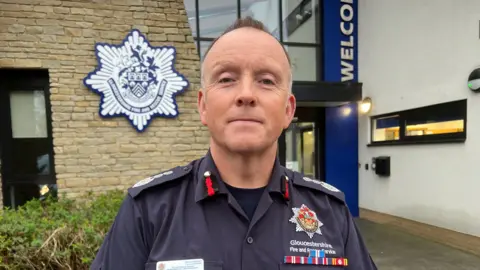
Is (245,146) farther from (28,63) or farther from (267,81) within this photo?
(28,63)

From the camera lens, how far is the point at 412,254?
4.49 metres

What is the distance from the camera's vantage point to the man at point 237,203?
1.08 m

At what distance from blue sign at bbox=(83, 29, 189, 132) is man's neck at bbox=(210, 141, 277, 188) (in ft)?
13.4

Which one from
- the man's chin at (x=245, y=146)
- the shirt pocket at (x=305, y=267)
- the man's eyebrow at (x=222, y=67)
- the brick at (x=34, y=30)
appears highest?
the brick at (x=34, y=30)

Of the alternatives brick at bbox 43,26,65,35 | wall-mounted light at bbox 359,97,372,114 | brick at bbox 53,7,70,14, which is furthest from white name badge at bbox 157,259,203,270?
wall-mounted light at bbox 359,97,372,114

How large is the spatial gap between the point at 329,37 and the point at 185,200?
6.57 m

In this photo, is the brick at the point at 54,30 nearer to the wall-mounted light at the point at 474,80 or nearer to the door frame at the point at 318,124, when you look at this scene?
the door frame at the point at 318,124

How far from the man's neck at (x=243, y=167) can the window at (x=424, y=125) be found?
5.19m

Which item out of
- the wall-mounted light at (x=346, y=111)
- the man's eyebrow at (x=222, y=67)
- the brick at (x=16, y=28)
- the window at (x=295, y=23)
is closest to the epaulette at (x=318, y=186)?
the man's eyebrow at (x=222, y=67)

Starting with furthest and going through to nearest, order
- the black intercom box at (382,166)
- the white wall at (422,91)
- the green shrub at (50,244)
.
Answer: the black intercom box at (382,166)
the white wall at (422,91)
the green shrub at (50,244)

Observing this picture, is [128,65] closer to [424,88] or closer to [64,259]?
[64,259]

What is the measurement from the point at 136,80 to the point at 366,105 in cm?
494

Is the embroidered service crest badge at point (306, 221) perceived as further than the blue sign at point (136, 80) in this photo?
No

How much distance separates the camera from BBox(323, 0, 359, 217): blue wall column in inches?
273
